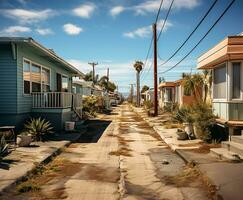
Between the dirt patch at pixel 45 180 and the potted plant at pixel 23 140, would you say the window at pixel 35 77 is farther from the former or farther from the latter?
the dirt patch at pixel 45 180

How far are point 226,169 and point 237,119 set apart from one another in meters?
5.20

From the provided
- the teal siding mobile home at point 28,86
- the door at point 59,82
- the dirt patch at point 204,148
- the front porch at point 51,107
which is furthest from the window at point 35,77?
the dirt patch at point 204,148

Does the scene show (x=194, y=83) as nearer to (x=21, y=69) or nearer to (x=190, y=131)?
(x=190, y=131)

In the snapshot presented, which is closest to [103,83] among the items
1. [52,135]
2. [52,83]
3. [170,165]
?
[52,83]

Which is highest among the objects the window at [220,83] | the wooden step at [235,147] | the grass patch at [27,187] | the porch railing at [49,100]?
the window at [220,83]

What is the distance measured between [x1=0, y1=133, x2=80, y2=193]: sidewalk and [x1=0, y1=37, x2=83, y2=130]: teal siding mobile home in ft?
9.23

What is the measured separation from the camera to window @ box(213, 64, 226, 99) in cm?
1439

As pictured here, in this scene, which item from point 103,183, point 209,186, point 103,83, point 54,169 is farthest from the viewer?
point 103,83

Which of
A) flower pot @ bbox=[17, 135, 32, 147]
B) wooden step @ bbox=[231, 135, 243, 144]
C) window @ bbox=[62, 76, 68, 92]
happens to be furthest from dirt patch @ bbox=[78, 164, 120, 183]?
window @ bbox=[62, 76, 68, 92]

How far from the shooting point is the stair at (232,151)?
32.2 ft

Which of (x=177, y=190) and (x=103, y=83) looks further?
(x=103, y=83)

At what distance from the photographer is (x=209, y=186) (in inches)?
283

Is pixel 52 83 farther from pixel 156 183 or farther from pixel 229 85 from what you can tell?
pixel 156 183

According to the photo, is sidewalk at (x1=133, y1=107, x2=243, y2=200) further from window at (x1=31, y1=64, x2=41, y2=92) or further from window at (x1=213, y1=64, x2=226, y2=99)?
window at (x1=31, y1=64, x2=41, y2=92)
